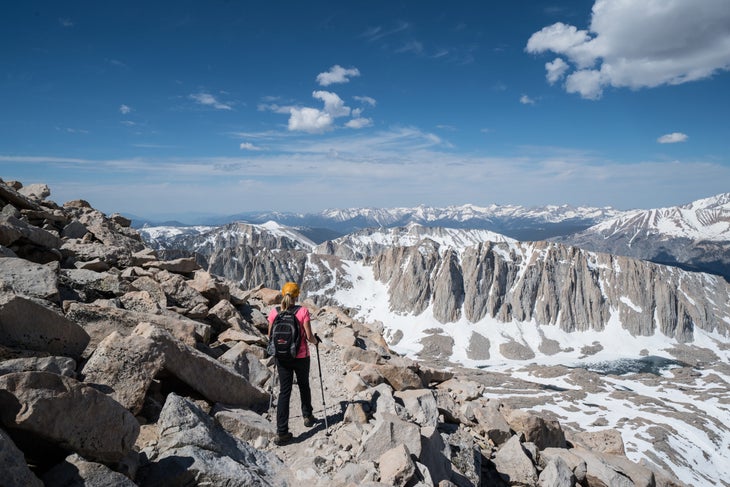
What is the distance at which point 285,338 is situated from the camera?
10.7m

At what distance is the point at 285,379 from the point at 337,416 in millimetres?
2502

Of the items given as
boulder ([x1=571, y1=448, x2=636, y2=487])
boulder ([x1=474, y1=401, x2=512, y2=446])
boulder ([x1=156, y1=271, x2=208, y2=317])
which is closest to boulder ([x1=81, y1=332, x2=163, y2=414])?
boulder ([x1=156, y1=271, x2=208, y2=317])

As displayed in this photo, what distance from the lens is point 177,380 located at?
10406mm

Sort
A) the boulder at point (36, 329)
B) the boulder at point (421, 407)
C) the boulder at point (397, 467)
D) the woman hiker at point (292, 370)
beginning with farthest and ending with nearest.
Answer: the boulder at point (421, 407) → the woman hiker at point (292, 370) → the boulder at point (397, 467) → the boulder at point (36, 329)

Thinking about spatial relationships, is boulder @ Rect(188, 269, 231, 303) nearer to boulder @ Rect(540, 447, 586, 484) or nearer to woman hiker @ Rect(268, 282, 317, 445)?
woman hiker @ Rect(268, 282, 317, 445)

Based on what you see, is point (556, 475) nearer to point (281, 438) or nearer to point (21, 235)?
point (281, 438)

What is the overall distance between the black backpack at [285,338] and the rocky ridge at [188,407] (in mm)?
1766

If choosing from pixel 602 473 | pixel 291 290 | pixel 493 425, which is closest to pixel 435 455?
pixel 493 425

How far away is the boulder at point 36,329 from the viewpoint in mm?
8078

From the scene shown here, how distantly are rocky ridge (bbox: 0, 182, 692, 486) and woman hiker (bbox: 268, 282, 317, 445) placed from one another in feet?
1.24

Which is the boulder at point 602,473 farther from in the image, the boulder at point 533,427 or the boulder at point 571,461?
the boulder at point 533,427

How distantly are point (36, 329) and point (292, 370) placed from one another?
6025mm

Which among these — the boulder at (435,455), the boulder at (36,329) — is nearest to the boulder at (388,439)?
the boulder at (435,455)

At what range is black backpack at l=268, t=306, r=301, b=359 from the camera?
420 inches
